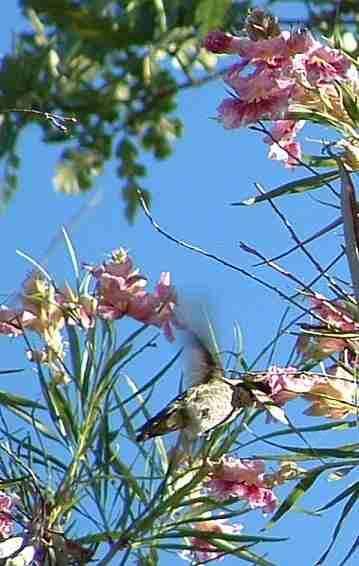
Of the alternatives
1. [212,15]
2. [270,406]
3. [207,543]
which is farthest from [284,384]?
[212,15]

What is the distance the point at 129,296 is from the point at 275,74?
17 cm

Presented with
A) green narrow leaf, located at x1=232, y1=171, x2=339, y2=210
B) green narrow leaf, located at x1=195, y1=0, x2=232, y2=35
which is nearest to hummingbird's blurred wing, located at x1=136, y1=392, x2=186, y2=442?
green narrow leaf, located at x1=232, y1=171, x2=339, y2=210

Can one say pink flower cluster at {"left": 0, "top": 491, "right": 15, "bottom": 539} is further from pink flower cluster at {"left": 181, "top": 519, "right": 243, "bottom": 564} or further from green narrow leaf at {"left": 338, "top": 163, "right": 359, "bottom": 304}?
green narrow leaf at {"left": 338, "top": 163, "right": 359, "bottom": 304}

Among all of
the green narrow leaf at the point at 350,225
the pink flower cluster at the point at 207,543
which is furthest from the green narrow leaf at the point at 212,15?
the pink flower cluster at the point at 207,543

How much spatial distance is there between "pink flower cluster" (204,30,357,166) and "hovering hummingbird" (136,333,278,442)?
0.50 feet

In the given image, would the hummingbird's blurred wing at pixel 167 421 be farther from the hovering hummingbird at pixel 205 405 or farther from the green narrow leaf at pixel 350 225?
the green narrow leaf at pixel 350 225

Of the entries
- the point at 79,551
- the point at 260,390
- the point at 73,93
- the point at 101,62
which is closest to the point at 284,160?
the point at 260,390

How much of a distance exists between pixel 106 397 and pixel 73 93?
3.92ft

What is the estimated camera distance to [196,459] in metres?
0.97

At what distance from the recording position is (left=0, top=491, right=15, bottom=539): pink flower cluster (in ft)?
3.04

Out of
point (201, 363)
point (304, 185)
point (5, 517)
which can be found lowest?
point (5, 517)

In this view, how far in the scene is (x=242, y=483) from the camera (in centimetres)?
93

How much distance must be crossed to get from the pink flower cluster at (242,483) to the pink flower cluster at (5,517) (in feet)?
0.38

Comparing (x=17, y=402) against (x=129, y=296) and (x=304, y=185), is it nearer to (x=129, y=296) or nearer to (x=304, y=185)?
(x=129, y=296)
